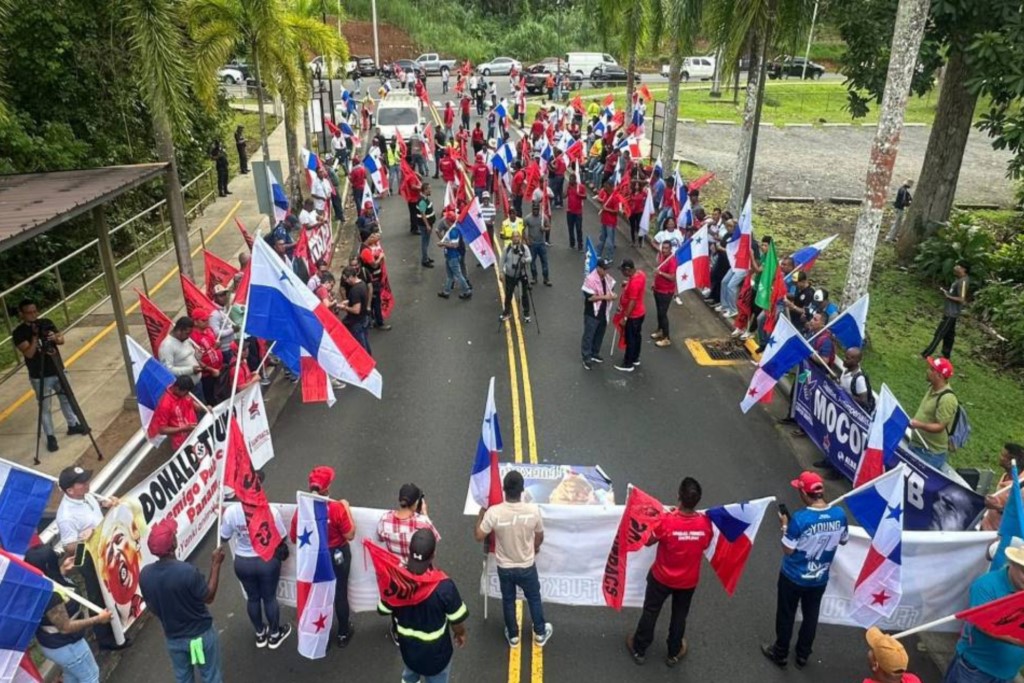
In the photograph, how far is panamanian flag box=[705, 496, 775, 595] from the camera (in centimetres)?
592

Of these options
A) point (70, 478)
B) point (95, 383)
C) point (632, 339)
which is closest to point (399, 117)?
point (95, 383)

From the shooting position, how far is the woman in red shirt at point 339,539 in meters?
5.96

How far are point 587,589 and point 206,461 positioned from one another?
3.96 meters

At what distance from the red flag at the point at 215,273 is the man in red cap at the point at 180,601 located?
6.59 metres

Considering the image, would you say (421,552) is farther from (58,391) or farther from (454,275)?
(454,275)

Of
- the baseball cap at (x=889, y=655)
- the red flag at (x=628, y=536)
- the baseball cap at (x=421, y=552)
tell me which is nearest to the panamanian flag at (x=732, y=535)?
the red flag at (x=628, y=536)

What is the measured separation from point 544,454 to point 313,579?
397 centimetres

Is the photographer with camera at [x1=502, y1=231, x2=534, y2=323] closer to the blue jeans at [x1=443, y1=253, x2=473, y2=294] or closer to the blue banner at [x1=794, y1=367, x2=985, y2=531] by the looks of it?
the blue jeans at [x1=443, y1=253, x2=473, y2=294]

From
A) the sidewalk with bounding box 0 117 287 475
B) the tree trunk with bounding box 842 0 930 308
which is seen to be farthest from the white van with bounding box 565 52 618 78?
the tree trunk with bounding box 842 0 930 308

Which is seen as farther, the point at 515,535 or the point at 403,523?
the point at 515,535

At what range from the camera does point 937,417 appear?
25.5 ft

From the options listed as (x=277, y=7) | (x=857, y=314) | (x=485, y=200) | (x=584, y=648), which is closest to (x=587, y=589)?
(x=584, y=648)

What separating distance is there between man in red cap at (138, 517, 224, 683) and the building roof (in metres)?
3.63

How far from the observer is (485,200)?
17047 millimetres
